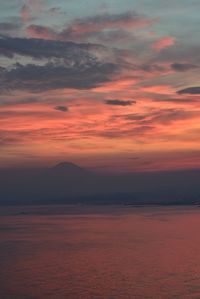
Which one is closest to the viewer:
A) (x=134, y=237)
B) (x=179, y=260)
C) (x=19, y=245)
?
(x=179, y=260)

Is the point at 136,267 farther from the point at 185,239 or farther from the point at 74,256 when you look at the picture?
the point at 185,239

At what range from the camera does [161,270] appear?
6053 cm

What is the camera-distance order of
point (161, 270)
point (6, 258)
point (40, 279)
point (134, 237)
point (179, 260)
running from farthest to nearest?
A: point (134, 237), point (6, 258), point (179, 260), point (161, 270), point (40, 279)

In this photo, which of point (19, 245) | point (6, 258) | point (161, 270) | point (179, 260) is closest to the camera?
point (161, 270)

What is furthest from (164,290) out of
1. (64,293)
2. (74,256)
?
(74,256)

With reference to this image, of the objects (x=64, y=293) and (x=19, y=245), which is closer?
(x=64, y=293)

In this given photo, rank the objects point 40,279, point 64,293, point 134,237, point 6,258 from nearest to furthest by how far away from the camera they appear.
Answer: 1. point 64,293
2. point 40,279
3. point 6,258
4. point 134,237

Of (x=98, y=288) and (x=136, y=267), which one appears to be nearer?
(x=98, y=288)

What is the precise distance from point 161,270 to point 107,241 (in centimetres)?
4069

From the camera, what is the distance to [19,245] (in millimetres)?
95125

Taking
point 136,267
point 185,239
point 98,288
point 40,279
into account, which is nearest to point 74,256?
point 136,267

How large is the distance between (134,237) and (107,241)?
1059cm

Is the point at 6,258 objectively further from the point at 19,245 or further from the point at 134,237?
the point at 134,237

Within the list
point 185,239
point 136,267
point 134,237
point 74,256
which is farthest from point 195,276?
point 134,237
